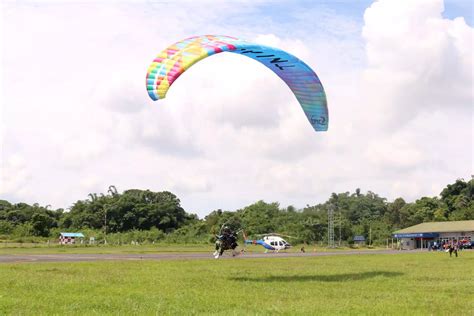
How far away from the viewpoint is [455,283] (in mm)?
18750

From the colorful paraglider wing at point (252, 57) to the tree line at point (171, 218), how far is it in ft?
213

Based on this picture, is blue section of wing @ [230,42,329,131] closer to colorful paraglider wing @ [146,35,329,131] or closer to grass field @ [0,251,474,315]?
colorful paraglider wing @ [146,35,329,131]

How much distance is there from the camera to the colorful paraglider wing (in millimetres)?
16734

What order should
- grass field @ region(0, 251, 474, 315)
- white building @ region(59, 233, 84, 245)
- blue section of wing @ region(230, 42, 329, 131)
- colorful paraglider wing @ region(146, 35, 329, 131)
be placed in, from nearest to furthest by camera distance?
grass field @ region(0, 251, 474, 315), colorful paraglider wing @ region(146, 35, 329, 131), blue section of wing @ region(230, 42, 329, 131), white building @ region(59, 233, 84, 245)

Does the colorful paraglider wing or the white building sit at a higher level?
the colorful paraglider wing

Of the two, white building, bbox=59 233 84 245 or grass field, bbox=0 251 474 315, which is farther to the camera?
white building, bbox=59 233 84 245

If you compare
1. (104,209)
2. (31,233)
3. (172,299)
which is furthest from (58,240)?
(172,299)

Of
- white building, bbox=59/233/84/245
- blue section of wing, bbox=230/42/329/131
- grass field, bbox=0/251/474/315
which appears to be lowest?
grass field, bbox=0/251/474/315

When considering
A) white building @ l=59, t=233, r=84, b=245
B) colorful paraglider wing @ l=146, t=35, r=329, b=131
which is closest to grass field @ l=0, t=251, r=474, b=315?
colorful paraglider wing @ l=146, t=35, r=329, b=131

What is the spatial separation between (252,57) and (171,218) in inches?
3733

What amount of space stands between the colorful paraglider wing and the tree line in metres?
65.0

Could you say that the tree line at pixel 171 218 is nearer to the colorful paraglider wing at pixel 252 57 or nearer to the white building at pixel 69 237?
the white building at pixel 69 237

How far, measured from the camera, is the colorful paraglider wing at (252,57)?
16734 mm

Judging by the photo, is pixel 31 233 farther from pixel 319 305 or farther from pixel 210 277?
pixel 319 305
